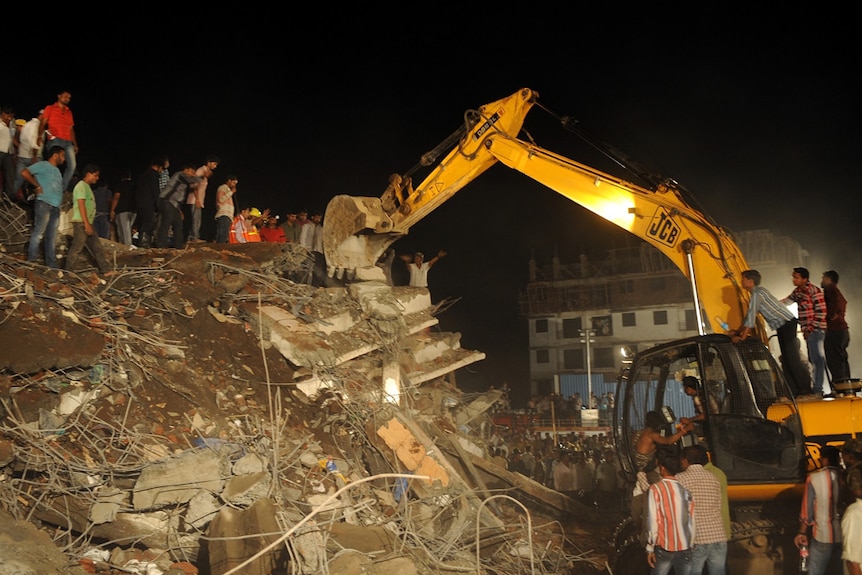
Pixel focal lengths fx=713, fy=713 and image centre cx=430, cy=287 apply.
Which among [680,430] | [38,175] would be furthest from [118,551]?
[680,430]

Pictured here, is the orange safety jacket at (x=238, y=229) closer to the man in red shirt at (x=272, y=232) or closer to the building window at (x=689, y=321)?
the man in red shirt at (x=272, y=232)

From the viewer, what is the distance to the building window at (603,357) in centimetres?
4322

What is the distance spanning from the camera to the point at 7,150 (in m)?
9.52

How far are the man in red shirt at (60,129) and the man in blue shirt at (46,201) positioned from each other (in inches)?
41.9

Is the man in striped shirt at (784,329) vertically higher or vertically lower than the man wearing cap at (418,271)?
lower

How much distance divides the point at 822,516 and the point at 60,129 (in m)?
9.73

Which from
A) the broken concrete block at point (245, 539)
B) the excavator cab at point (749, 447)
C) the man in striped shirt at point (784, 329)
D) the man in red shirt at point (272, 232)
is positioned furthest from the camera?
the man in red shirt at point (272, 232)

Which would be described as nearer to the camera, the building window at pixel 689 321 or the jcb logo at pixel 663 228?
the jcb logo at pixel 663 228

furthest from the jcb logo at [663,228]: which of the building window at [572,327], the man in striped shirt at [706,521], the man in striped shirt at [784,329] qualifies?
the building window at [572,327]

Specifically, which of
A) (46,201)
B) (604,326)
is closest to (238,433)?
(46,201)

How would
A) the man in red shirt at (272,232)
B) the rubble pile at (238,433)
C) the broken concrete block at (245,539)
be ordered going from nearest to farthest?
1. the broken concrete block at (245,539)
2. the rubble pile at (238,433)
3. the man in red shirt at (272,232)

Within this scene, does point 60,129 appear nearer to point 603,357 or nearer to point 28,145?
point 28,145

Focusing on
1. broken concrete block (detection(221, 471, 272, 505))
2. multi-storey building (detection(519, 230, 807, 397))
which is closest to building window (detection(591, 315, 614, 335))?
multi-storey building (detection(519, 230, 807, 397))

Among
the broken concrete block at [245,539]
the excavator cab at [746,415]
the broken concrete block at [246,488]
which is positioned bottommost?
the broken concrete block at [245,539]
